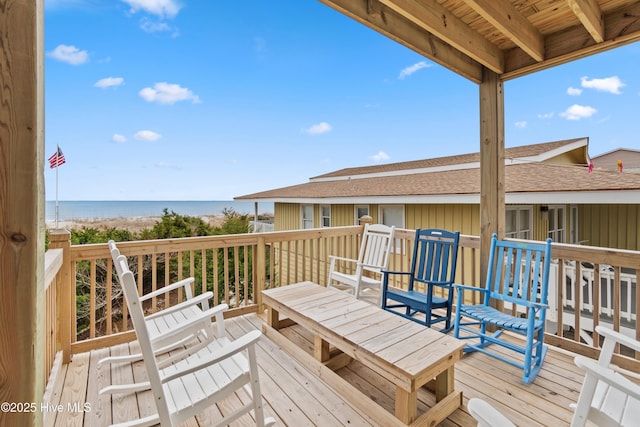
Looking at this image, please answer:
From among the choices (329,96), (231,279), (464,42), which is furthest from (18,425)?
(329,96)

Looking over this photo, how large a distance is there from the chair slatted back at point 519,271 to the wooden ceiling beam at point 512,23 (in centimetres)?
166

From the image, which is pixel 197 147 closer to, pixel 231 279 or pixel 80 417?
pixel 231 279

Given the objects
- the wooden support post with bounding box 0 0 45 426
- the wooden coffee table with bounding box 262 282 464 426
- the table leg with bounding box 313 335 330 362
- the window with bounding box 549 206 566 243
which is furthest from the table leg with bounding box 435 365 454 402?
the window with bounding box 549 206 566 243

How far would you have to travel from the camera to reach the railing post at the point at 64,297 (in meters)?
2.52

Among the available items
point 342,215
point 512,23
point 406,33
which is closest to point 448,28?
point 406,33

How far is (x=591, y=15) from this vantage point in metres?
2.16

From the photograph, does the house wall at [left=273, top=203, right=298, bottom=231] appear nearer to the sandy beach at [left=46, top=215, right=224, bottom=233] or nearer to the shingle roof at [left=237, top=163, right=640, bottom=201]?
the shingle roof at [left=237, top=163, right=640, bottom=201]

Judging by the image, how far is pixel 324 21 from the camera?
8773 mm

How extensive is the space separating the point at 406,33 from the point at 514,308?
9.10ft

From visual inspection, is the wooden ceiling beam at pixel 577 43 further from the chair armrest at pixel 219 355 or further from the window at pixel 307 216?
the window at pixel 307 216

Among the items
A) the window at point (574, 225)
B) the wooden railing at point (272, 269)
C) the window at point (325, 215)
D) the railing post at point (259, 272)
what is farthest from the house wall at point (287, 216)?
the window at point (574, 225)

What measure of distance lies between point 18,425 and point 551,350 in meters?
3.51

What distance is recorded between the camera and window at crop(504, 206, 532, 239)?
20.4ft

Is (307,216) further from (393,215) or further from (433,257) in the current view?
(433,257)
